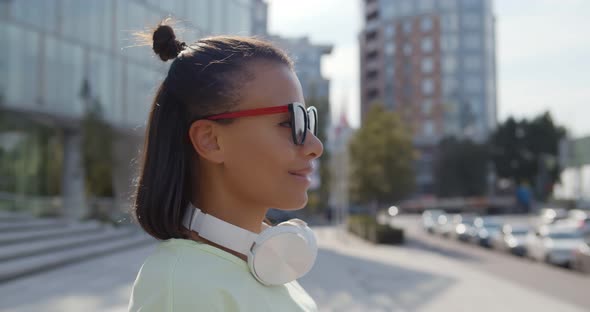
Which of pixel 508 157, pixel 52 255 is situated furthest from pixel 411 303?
pixel 508 157

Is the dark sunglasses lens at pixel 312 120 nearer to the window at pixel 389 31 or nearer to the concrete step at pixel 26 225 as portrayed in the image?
the concrete step at pixel 26 225

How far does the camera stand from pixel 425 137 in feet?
281

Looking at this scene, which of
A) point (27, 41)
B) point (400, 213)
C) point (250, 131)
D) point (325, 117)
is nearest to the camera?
point (250, 131)

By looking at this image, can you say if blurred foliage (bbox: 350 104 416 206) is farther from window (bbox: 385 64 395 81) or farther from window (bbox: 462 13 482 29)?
window (bbox: 385 64 395 81)

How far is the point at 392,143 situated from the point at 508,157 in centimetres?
4181

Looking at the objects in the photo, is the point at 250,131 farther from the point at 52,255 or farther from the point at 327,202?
the point at 327,202

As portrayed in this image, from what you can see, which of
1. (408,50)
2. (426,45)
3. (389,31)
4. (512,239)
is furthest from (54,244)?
(389,31)

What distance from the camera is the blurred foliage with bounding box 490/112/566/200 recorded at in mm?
67188

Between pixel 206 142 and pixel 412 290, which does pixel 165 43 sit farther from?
pixel 412 290

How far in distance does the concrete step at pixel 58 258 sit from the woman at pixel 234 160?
10016 mm

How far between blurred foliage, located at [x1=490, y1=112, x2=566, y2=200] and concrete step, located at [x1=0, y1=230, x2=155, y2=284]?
55388 mm

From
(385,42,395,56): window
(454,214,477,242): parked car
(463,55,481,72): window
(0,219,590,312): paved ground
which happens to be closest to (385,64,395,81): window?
(385,42,395,56): window

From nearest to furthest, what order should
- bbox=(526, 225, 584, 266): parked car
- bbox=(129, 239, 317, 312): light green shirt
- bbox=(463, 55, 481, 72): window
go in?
bbox=(129, 239, 317, 312): light green shirt < bbox=(526, 225, 584, 266): parked car < bbox=(463, 55, 481, 72): window

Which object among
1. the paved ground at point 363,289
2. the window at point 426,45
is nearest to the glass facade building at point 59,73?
the paved ground at point 363,289
